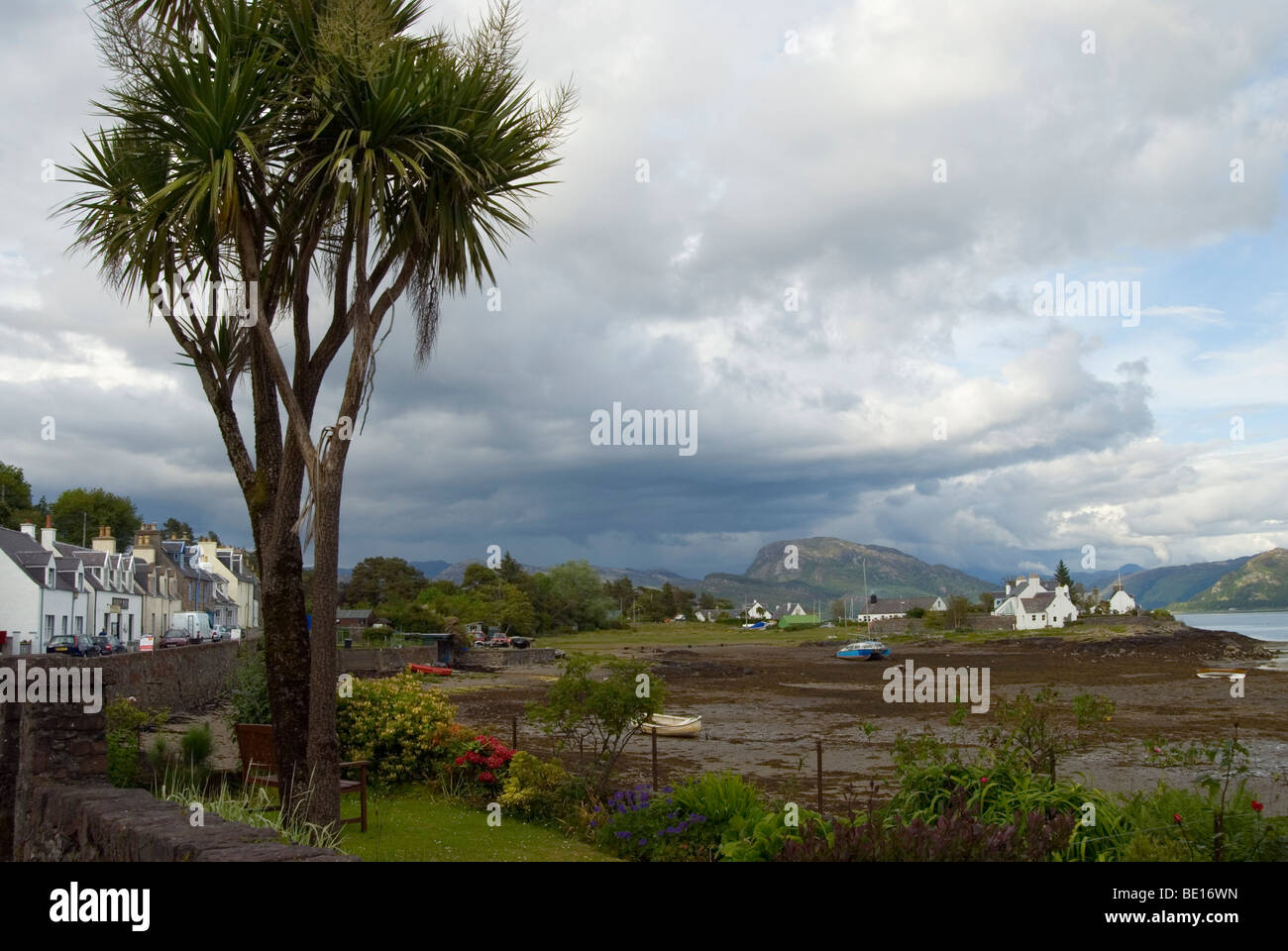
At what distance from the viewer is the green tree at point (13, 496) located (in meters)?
69.1

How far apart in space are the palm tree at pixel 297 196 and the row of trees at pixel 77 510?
7468cm

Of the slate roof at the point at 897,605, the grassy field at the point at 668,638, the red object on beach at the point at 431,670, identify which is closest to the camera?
the red object on beach at the point at 431,670

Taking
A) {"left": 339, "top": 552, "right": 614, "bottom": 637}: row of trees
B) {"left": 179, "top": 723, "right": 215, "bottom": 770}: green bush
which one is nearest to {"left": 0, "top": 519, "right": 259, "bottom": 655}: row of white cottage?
{"left": 339, "top": 552, "right": 614, "bottom": 637}: row of trees

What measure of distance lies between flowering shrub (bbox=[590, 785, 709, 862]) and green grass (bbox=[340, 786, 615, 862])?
0.72ft

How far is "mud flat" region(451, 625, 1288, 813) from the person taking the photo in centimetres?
1812

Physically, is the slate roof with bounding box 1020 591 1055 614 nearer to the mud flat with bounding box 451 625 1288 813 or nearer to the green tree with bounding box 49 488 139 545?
Result: the mud flat with bounding box 451 625 1288 813

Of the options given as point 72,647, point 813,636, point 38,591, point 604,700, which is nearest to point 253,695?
point 604,700

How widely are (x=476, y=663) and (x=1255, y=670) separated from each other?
42249 mm

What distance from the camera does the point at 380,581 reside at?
3917 inches

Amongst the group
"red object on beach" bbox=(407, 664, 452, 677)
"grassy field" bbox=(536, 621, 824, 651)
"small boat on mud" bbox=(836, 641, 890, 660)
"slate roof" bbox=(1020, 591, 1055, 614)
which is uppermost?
"red object on beach" bbox=(407, 664, 452, 677)

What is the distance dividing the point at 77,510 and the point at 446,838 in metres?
88.7

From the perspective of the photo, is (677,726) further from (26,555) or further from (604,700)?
(26,555)

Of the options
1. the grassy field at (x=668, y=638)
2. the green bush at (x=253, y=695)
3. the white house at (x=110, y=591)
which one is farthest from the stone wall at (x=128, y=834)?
the grassy field at (x=668, y=638)

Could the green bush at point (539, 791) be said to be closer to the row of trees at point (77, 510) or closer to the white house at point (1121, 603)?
the row of trees at point (77, 510)
